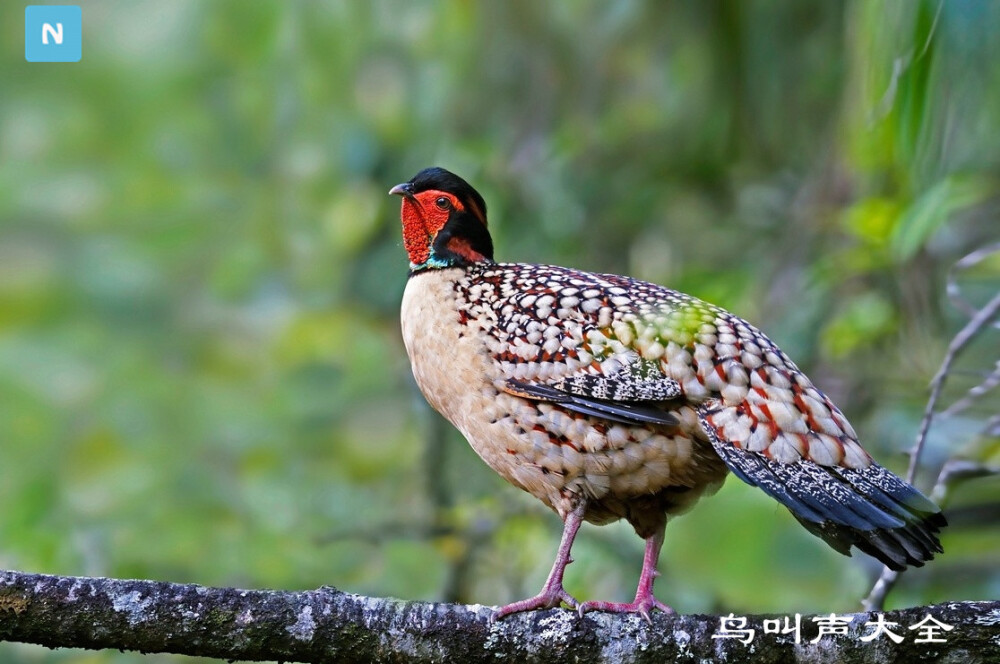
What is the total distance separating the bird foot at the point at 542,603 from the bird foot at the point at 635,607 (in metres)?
0.04

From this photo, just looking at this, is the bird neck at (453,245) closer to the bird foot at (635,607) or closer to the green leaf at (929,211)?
the bird foot at (635,607)

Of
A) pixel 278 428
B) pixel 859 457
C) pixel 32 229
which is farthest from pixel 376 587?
pixel 32 229

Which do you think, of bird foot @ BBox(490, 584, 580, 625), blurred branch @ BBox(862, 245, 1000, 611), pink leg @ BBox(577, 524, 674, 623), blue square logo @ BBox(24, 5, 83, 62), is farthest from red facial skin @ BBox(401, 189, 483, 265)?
blue square logo @ BBox(24, 5, 83, 62)

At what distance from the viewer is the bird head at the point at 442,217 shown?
13.1ft

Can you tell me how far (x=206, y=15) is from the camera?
24.2 feet

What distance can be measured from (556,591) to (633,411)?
564 mm

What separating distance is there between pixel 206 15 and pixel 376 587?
3982 mm

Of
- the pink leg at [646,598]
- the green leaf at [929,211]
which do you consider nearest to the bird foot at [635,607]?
the pink leg at [646,598]

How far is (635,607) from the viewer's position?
3.29 meters

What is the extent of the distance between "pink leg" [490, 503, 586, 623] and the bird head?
103 cm

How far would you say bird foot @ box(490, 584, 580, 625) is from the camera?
3.00 m

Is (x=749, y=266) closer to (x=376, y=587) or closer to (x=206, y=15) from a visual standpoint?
(x=376, y=587)

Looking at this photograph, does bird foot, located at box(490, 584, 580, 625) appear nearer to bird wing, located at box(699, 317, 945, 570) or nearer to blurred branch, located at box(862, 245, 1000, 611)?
bird wing, located at box(699, 317, 945, 570)

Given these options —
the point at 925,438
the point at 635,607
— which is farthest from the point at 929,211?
the point at 635,607
